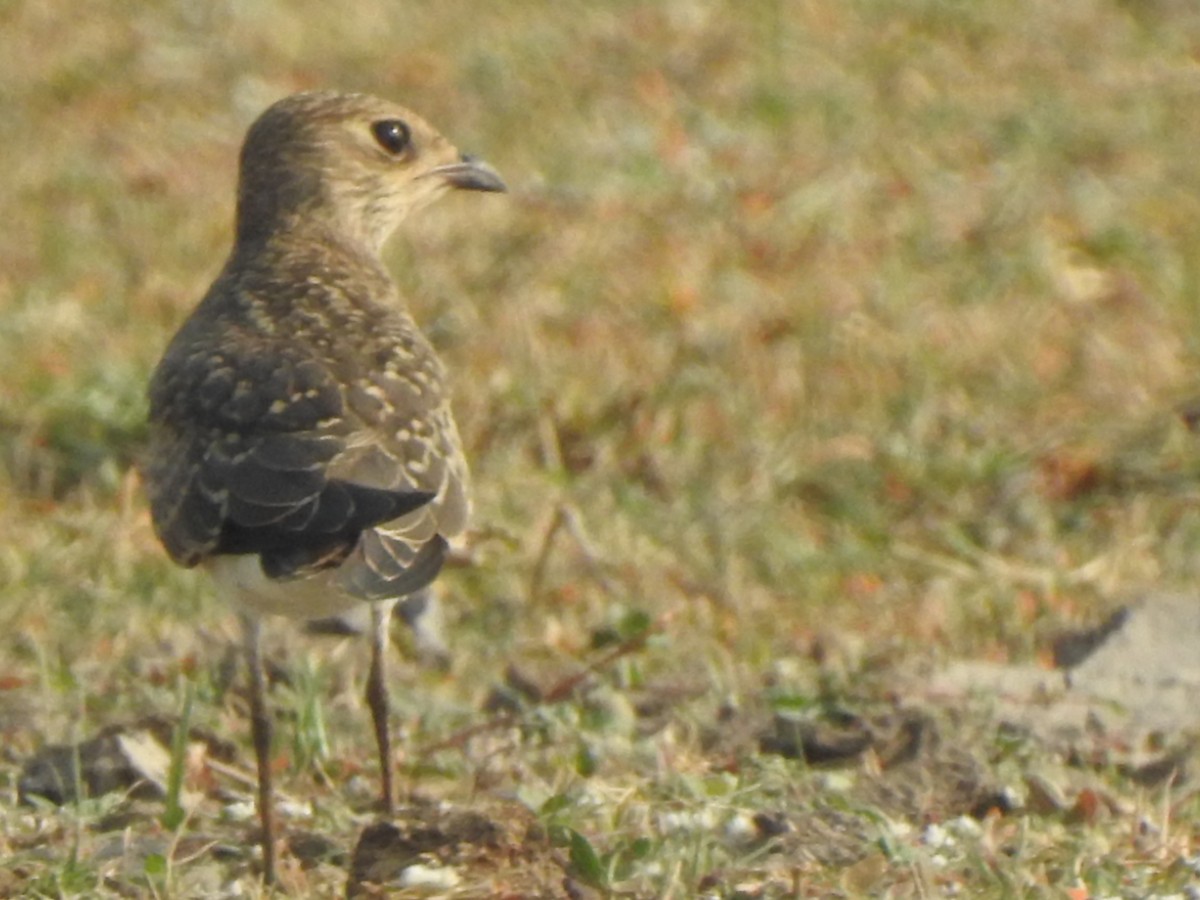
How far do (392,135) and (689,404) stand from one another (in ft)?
6.47

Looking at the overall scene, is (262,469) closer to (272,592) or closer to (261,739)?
(272,592)

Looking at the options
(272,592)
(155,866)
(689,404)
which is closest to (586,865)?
(155,866)

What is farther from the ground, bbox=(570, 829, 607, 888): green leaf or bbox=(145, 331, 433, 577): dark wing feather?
bbox=(145, 331, 433, 577): dark wing feather

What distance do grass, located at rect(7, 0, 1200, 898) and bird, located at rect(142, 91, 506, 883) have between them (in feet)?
1.72

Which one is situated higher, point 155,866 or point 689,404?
point 155,866

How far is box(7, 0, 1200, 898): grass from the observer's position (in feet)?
19.3

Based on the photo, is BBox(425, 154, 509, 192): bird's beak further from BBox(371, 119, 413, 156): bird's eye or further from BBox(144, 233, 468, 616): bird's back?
BBox(144, 233, 468, 616): bird's back

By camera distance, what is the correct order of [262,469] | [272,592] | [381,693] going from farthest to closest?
[381,693] < [272,592] < [262,469]

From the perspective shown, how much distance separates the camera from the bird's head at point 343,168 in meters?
7.03

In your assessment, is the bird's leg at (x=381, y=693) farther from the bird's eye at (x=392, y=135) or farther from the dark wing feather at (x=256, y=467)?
the bird's eye at (x=392, y=135)

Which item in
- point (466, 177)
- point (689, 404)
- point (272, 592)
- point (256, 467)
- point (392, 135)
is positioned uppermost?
point (392, 135)

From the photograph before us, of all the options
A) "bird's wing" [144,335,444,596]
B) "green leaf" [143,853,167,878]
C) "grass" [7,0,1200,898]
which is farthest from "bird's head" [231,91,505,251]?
"green leaf" [143,853,167,878]

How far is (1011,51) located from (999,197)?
7.22ft

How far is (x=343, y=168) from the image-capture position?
7082 mm
